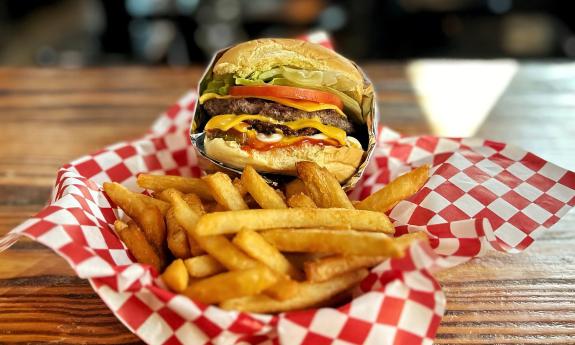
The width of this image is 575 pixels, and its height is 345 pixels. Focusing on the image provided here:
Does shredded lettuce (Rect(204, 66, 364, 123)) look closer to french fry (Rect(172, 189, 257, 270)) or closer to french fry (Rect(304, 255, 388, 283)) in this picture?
french fry (Rect(172, 189, 257, 270))

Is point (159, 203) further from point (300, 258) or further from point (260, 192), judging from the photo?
point (300, 258)

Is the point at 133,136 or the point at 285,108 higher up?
the point at 285,108

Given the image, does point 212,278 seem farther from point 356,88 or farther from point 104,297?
point 356,88

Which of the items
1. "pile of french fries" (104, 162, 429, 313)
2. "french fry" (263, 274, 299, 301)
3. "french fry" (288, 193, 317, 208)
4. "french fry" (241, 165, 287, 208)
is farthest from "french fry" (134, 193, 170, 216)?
"french fry" (263, 274, 299, 301)

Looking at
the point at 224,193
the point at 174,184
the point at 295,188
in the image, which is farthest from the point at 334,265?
the point at 174,184

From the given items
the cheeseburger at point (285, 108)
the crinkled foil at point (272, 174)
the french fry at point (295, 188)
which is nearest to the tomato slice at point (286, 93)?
the cheeseburger at point (285, 108)

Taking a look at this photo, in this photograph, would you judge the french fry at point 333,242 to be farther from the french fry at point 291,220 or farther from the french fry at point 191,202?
the french fry at point 191,202
